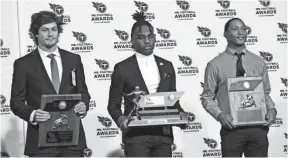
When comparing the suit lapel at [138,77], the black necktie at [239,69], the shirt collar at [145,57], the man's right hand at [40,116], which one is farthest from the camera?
the black necktie at [239,69]

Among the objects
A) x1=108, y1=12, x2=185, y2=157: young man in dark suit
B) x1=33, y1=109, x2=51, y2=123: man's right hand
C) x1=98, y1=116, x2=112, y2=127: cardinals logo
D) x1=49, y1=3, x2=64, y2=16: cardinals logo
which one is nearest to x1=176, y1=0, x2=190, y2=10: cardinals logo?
x1=49, y1=3, x2=64, y2=16: cardinals logo

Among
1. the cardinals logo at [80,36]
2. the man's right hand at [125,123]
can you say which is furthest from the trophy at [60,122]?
the cardinals logo at [80,36]

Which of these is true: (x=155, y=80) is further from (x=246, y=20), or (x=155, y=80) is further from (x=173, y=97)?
(x=246, y=20)

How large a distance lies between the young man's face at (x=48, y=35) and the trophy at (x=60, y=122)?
0.50m

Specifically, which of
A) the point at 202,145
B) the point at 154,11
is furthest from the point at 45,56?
the point at 202,145

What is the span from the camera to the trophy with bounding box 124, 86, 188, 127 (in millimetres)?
4105

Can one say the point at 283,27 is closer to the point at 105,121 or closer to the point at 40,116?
the point at 105,121

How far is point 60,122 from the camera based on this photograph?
3.99 m

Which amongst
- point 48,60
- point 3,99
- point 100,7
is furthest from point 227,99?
→ point 3,99

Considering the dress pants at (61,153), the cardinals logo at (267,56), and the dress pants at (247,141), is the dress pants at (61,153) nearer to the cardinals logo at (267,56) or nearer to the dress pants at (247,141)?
the dress pants at (247,141)

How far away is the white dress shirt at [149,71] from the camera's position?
4.32m

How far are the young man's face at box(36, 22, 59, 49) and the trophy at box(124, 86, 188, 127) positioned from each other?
0.81m

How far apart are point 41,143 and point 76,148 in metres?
0.28

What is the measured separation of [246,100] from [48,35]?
181 centimetres
